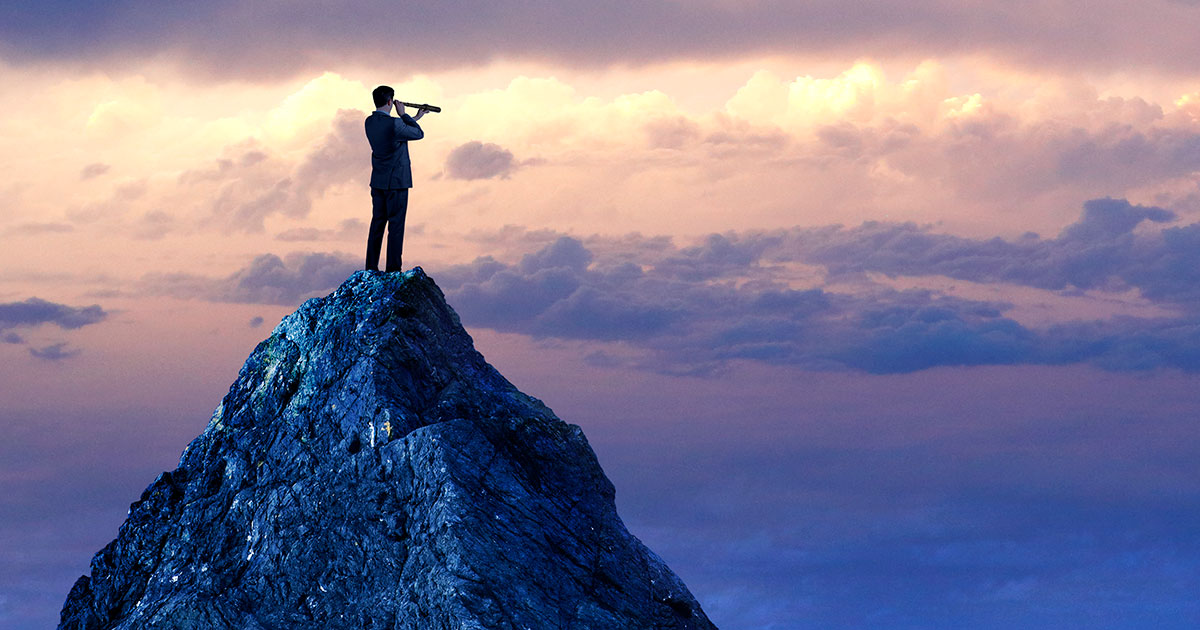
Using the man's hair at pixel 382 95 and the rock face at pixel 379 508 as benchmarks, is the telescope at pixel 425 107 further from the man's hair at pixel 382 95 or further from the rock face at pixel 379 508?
the rock face at pixel 379 508

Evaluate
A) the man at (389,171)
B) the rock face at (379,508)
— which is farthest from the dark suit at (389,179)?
the rock face at (379,508)

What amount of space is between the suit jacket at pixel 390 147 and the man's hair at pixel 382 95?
8.6 inches

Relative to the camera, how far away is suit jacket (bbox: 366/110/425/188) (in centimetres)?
2553

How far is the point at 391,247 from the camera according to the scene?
25984mm

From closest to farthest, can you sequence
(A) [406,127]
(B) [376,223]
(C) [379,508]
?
(C) [379,508]
(A) [406,127]
(B) [376,223]

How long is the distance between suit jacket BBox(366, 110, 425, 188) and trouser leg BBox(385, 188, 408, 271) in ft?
0.76

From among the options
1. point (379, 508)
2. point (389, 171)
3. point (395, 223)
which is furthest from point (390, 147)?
point (379, 508)

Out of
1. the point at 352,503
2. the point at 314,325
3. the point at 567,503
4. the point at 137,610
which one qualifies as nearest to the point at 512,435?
the point at 567,503

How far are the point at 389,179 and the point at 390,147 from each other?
2.16 ft

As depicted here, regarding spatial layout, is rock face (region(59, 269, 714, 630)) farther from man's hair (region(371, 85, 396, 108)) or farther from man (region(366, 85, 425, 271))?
man's hair (region(371, 85, 396, 108))

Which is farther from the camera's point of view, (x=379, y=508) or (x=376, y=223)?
(x=376, y=223)

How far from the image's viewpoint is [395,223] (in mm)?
25922

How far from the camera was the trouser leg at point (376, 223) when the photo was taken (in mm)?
26109

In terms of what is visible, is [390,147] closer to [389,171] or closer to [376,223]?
[389,171]
